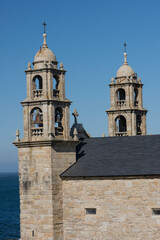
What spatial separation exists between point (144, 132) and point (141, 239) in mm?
20052

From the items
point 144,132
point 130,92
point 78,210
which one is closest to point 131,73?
point 130,92

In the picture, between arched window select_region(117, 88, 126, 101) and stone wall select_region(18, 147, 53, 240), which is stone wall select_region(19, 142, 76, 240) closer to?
stone wall select_region(18, 147, 53, 240)

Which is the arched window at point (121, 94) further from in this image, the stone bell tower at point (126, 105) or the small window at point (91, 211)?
the small window at point (91, 211)

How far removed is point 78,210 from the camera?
34.3 meters

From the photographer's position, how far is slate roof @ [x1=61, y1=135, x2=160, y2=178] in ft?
109

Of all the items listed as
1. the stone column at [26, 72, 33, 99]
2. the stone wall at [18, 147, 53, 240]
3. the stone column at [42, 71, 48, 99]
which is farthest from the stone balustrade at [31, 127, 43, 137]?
the stone column at [26, 72, 33, 99]

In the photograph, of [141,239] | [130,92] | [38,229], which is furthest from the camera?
[130,92]

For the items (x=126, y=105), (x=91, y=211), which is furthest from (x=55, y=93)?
(x=126, y=105)

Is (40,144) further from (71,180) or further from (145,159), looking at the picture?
(145,159)

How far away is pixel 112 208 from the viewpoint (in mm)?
33188

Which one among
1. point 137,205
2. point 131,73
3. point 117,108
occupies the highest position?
point 131,73

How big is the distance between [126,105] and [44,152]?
17.8 metres

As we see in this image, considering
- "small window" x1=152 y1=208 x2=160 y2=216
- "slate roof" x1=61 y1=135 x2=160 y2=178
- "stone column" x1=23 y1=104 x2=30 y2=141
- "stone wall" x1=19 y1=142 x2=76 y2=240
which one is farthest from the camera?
"stone column" x1=23 y1=104 x2=30 y2=141

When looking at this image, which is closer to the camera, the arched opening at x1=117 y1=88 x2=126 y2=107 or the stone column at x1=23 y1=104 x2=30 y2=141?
the stone column at x1=23 y1=104 x2=30 y2=141
